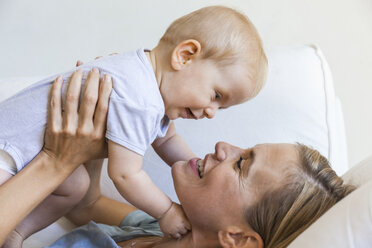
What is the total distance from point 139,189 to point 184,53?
325 mm

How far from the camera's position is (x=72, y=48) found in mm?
2184

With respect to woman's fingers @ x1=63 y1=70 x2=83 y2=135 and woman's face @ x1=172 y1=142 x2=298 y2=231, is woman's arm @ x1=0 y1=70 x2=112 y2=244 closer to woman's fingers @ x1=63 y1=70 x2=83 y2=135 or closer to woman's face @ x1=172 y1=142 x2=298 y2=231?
woman's fingers @ x1=63 y1=70 x2=83 y2=135

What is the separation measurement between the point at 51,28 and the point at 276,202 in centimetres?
165

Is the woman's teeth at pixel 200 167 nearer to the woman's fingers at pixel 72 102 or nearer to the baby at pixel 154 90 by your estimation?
the baby at pixel 154 90

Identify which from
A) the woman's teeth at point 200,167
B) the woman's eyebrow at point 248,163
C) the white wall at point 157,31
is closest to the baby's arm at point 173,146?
the woman's teeth at point 200,167

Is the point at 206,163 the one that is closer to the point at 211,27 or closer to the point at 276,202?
the point at 276,202

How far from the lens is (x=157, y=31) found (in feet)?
6.90

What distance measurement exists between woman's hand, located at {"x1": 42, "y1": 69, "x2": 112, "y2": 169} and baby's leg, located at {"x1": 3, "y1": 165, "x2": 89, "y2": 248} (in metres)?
0.15

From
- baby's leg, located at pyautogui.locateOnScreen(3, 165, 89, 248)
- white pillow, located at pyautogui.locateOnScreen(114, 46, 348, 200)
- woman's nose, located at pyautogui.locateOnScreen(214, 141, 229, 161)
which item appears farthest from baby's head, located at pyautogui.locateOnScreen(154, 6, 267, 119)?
white pillow, located at pyautogui.locateOnScreen(114, 46, 348, 200)

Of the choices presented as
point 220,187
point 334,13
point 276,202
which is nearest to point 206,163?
point 220,187

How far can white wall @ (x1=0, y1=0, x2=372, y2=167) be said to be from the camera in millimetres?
2033

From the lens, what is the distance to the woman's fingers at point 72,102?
0.93 meters

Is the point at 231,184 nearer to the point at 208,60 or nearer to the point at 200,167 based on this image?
the point at 200,167

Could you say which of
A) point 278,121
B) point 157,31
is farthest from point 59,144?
point 157,31
